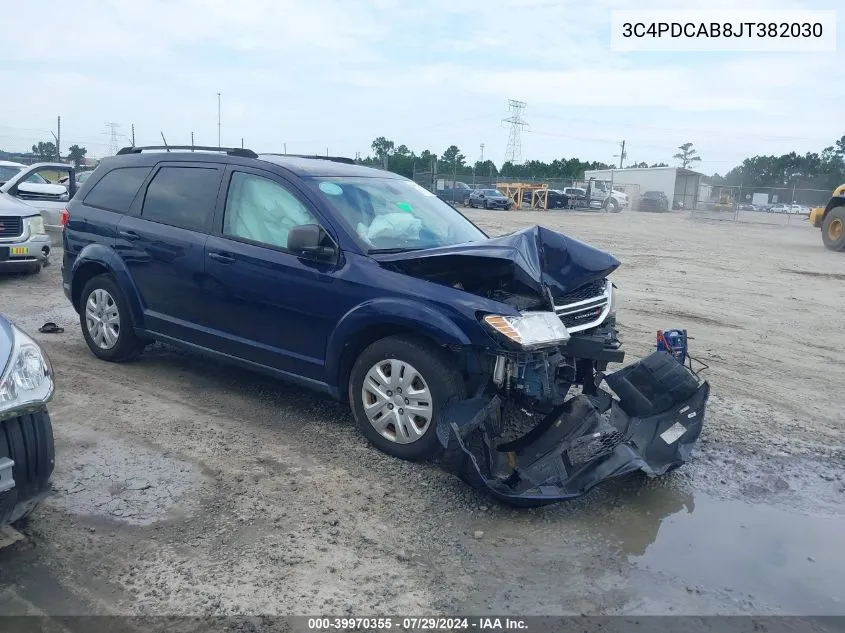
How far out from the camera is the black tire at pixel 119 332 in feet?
19.4

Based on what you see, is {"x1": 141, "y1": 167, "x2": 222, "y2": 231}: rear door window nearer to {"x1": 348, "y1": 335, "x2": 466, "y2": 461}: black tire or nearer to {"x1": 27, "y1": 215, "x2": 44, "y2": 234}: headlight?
{"x1": 348, "y1": 335, "x2": 466, "y2": 461}: black tire

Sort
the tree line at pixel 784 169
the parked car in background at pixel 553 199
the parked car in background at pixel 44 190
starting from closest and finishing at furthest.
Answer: the parked car in background at pixel 44 190
the parked car in background at pixel 553 199
the tree line at pixel 784 169

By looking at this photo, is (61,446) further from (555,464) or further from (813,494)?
(813,494)

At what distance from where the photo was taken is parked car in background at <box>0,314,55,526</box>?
294 cm

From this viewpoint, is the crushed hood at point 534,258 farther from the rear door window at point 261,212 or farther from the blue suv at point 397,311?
the rear door window at point 261,212

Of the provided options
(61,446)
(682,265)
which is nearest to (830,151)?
(682,265)

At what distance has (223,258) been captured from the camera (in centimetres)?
514

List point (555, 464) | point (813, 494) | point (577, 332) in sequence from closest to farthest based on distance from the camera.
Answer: point (555, 464), point (813, 494), point (577, 332)

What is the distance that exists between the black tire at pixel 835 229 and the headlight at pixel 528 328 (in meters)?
18.2

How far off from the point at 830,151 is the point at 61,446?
3003 inches

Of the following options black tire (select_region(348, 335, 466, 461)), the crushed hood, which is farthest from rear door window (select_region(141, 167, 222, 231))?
black tire (select_region(348, 335, 466, 461))

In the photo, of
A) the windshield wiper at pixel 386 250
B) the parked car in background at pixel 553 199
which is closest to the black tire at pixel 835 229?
the windshield wiper at pixel 386 250

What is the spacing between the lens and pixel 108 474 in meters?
4.10

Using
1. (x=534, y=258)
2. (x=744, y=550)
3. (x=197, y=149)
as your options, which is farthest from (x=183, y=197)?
(x=744, y=550)
